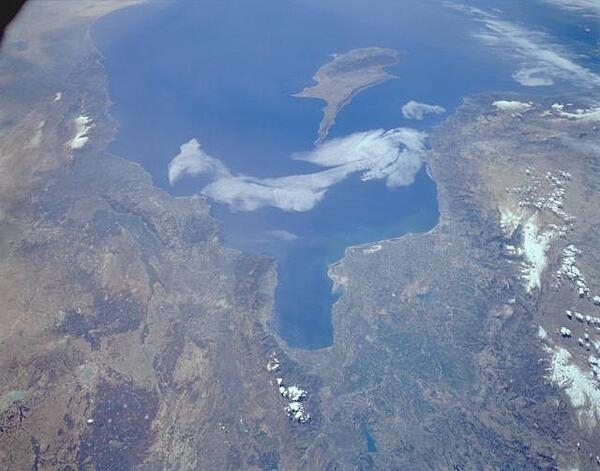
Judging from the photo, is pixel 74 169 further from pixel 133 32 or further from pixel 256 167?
pixel 133 32

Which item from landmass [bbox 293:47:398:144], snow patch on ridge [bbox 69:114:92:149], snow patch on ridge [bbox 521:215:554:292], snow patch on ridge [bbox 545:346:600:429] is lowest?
snow patch on ridge [bbox 545:346:600:429]

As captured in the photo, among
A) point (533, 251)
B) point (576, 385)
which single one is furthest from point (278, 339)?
point (533, 251)

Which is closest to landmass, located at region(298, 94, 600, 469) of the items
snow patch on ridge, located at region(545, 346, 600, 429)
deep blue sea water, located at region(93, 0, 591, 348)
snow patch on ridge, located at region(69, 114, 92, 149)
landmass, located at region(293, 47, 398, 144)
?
snow patch on ridge, located at region(545, 346, 600, 429)

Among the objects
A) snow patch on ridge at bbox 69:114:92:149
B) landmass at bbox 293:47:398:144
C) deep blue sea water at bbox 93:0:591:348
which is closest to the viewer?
deep blue sea water at bbox 93:0:591:348

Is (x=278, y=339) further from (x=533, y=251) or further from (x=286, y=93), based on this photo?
(x=286, y=93)

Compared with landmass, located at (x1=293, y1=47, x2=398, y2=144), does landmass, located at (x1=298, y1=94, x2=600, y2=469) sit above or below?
below

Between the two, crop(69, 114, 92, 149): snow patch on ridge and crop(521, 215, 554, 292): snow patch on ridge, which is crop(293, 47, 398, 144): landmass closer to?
crop(521, 215, 554, 292): snow patch on ridge
